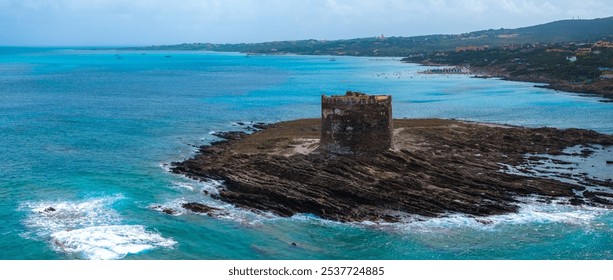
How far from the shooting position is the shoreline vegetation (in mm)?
26219

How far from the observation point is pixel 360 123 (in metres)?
32.0

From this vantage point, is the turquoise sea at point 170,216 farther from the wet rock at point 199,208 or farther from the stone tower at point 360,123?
the stone tower at point 360,123

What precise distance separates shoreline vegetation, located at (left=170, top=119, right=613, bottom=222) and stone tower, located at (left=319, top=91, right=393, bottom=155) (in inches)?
23.1

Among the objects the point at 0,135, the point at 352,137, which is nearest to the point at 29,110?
the point at 0,135

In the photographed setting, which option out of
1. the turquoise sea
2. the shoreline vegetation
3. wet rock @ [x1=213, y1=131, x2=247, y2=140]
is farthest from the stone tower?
wet rock @ [x1=213, y1=131, x2=247, y2=140]

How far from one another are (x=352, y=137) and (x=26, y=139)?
22297mm

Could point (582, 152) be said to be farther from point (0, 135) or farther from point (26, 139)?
point (0, 135)

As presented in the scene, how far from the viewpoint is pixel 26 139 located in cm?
4219

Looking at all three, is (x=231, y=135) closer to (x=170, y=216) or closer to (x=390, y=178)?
(x=390, y=178)

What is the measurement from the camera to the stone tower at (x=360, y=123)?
105 feet

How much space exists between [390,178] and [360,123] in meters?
4.11

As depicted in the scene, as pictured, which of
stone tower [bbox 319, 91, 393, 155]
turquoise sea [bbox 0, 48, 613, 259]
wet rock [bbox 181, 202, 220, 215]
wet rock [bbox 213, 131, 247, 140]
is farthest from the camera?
wet rock [bbox 213, 131, 247, 140]

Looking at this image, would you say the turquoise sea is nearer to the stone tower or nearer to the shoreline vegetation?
the shoreline vegetation

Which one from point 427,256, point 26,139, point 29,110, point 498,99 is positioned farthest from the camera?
point 498,99
